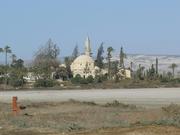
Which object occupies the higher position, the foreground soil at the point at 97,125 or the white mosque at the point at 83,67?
the white mosque at the point at 83,67

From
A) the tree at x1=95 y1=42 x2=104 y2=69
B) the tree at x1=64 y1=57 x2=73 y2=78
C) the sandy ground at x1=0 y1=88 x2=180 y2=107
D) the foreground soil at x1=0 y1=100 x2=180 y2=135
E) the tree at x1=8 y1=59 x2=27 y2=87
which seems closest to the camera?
the foreground soil at x1=0 y1=100 x2=180 y2=135

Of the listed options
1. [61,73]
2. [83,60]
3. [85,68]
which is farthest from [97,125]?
[83,60]

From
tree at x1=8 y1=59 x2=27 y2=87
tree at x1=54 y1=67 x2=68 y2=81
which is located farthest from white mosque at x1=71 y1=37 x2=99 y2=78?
tree at x1=8 y1=59 x2=27 y2=87

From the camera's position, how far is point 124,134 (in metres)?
15.2

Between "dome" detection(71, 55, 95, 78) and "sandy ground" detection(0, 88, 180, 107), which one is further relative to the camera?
"dome" detection(71, 55, 95, 78)

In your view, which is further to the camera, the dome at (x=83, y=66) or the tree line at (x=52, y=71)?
the dome at (x=83, y=66)

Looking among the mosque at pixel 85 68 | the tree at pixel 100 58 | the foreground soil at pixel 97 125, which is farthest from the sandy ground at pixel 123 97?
the tree at pixel 100 58

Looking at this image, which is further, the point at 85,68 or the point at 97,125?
the point at 85,68

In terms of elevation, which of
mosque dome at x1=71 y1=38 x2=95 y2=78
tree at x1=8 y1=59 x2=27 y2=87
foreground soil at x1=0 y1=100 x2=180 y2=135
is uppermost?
mosque dome at x1=71 y1=38 x2=95 y2=78

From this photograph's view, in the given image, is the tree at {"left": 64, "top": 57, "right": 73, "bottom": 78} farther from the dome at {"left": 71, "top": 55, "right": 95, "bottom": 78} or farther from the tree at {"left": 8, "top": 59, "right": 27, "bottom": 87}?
the tree at {"left": 8, "top": 59, "right": 27, "bottom": 87}

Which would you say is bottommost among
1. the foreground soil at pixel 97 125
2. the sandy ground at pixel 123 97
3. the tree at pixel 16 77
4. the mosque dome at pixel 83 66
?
the foreground soil at pixel 97 125

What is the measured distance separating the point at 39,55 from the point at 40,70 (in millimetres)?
24279

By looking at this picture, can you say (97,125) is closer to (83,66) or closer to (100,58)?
(83,66)

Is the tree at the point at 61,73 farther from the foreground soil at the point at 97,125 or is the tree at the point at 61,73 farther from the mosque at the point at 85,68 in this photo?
the foreground soil at the point at 97,125
